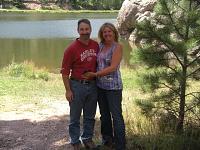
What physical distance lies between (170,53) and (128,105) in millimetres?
2486

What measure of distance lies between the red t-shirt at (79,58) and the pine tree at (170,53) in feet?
2.75

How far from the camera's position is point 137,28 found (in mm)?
6434

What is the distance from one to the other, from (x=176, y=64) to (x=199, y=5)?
2.91 feet

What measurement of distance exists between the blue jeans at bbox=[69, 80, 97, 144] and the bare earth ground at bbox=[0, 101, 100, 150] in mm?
447

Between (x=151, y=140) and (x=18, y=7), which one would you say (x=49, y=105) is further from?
(x=18, y=7)

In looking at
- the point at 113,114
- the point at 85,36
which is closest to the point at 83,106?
the point at 113,114

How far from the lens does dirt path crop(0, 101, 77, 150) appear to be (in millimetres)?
6914

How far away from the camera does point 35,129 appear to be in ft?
25.8

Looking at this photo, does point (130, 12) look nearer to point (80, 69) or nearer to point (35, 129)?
point (35, 129)

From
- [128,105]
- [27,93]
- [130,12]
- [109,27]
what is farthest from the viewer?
[130,12]

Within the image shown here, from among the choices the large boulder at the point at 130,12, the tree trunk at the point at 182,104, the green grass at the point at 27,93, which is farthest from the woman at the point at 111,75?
the large boulder at the point at 130,12

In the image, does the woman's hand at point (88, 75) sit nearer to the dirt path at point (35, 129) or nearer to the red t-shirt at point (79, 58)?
the red t-shirt at point (79, 58)

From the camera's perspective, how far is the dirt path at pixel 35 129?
6.91 metres

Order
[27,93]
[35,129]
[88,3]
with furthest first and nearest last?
[88,3]
[27,93]
[35,129]
